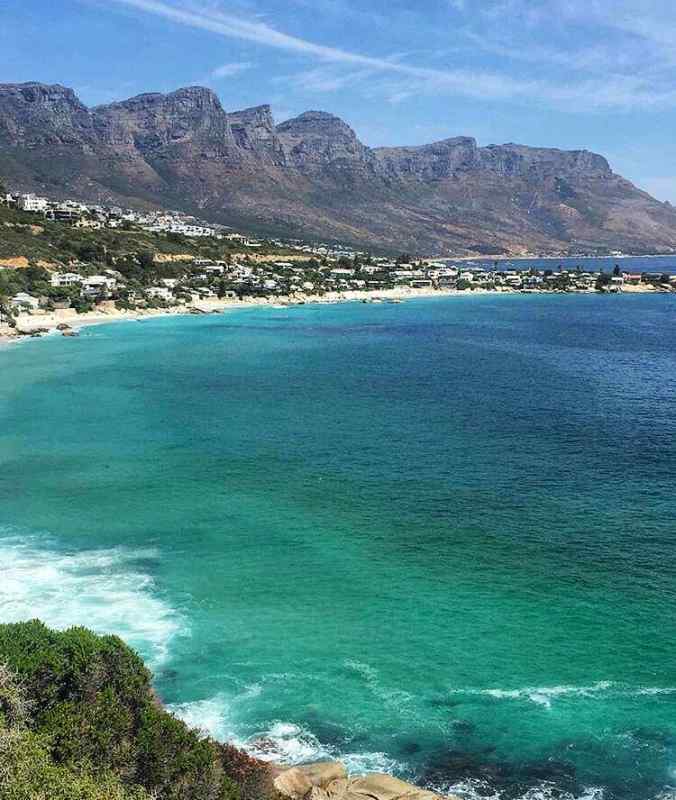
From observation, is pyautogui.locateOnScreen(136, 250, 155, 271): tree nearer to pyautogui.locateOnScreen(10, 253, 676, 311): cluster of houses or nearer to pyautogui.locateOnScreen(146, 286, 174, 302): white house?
pyautogui.locateOnScreen(10, 253, 676, 311): cluster of houses

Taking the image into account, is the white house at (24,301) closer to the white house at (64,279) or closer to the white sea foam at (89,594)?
the white house at (64,279)

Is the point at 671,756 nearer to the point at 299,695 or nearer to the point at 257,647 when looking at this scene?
the point at 299,695

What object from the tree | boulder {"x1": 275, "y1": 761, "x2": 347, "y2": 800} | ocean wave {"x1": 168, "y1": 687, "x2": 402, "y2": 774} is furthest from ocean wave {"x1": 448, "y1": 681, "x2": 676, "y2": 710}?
the tree

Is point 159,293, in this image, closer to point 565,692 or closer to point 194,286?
point 194,286

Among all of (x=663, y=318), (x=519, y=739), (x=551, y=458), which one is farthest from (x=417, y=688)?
(x=663, y=318)

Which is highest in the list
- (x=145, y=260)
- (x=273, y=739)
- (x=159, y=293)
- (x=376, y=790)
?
(x=145, y=260)

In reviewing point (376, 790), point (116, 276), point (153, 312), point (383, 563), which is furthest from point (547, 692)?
point (116, 276)

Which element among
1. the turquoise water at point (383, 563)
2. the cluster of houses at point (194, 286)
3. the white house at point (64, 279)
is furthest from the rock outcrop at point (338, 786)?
the white house at point (64, 279)
